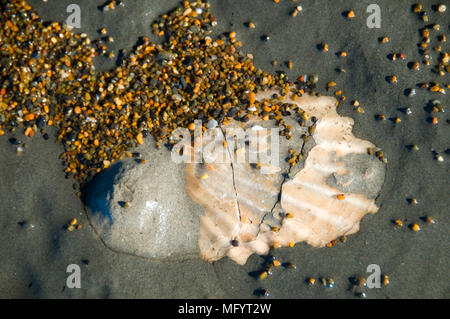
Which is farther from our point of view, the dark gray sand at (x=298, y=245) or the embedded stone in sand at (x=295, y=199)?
the embedded stone in sand at (x=295, y=199)

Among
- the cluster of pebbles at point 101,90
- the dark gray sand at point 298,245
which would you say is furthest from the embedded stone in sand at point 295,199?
the cluster of pebbles at point 101,90

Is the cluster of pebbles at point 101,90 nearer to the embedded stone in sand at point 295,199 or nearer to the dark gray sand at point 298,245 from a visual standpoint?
the dark gray sand at point 298,245

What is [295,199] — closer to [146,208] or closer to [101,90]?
[146,208]

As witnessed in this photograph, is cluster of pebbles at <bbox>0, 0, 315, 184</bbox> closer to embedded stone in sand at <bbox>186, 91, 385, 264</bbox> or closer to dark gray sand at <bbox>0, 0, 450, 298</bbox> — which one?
dark gray sand at <bbox>0, 0, 450, 298</bbox>

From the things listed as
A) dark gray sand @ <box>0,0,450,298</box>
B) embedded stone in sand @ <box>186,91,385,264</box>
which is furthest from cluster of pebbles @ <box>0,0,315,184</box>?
embedded stone in sand @ <box>186,91,385,264</box>
